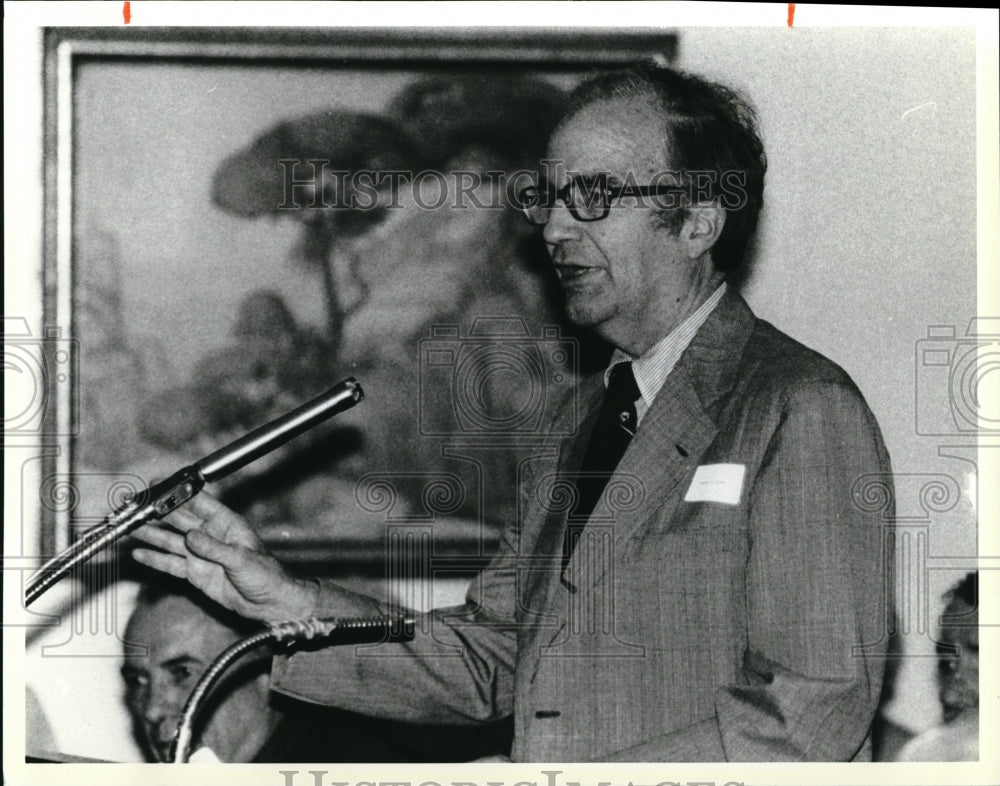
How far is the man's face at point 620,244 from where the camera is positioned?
2693 mm

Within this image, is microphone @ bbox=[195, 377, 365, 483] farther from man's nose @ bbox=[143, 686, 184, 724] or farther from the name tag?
the name tag

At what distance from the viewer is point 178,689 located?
107 inches

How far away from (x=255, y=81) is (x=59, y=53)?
427 millimetres

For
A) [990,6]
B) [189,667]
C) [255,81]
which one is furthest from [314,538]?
[990,6]

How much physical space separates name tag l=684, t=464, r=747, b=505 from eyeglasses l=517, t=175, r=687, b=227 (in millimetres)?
577

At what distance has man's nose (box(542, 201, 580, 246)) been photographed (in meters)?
2.72

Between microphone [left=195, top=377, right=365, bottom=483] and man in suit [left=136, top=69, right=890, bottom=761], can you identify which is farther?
microphone [left=195, top=377, right=365, bottom=483]

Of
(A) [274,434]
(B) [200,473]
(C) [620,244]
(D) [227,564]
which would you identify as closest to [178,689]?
(D) [227,564]

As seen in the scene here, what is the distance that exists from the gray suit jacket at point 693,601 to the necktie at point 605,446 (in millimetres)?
25

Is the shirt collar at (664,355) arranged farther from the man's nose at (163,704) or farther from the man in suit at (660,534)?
the man's nose at (163,704)

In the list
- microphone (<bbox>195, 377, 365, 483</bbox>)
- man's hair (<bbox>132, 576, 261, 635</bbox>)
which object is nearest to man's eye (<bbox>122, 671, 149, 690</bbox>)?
man's hair (<bbox>132, 576, 261, 635</bbox>)

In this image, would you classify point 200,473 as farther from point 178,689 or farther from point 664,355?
point 664,355

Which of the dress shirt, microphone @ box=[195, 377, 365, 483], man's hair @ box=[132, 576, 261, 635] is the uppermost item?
the dress shirt

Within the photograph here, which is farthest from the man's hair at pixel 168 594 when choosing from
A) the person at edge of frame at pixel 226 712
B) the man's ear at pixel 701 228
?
the man's ear at pixel 701 228
